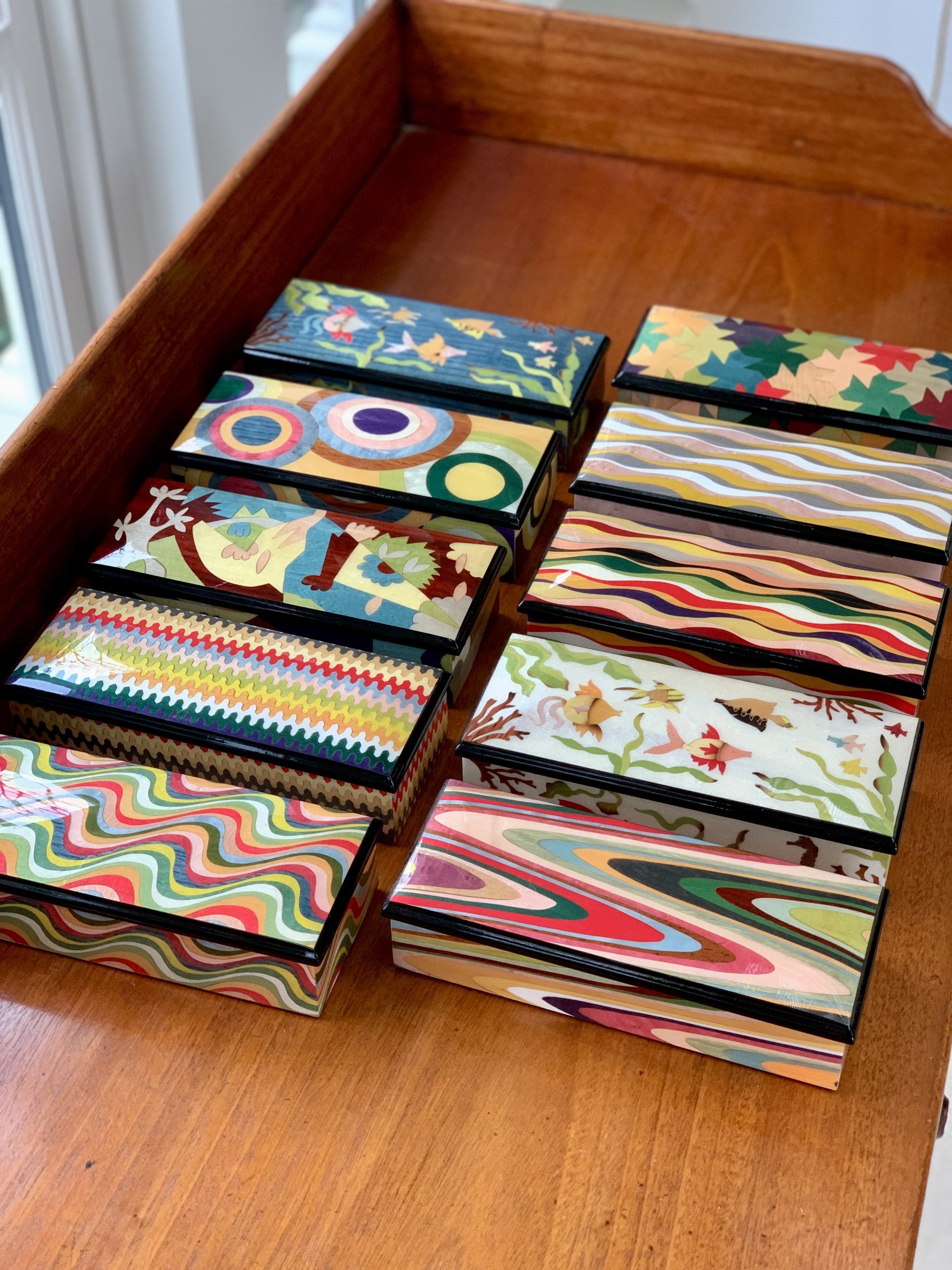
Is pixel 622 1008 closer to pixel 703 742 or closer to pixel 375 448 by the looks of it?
pixel 703 742

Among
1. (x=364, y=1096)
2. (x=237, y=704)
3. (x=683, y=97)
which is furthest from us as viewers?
(x=683, y=97)

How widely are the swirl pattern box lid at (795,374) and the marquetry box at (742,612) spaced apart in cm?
18

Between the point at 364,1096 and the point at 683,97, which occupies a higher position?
the point at 683,97

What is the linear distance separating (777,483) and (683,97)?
0.63 m

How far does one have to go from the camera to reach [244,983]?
78 cm

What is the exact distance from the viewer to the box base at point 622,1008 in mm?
743

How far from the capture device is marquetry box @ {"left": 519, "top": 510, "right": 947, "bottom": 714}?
904 mm

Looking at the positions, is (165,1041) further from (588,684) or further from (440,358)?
(440,358)

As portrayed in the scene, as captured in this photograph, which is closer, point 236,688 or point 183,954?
point 183,954

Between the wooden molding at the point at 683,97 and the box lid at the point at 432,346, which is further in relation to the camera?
the wooden molding at the point at 683,97

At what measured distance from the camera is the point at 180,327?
1.14 meters

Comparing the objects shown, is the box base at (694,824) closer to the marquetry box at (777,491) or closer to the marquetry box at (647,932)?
the marquetry box at (647,932)

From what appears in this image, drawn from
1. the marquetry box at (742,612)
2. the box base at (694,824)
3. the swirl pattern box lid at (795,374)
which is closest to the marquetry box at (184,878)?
the box base at (694,824)

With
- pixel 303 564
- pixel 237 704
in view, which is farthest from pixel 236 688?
pixel 303 564
